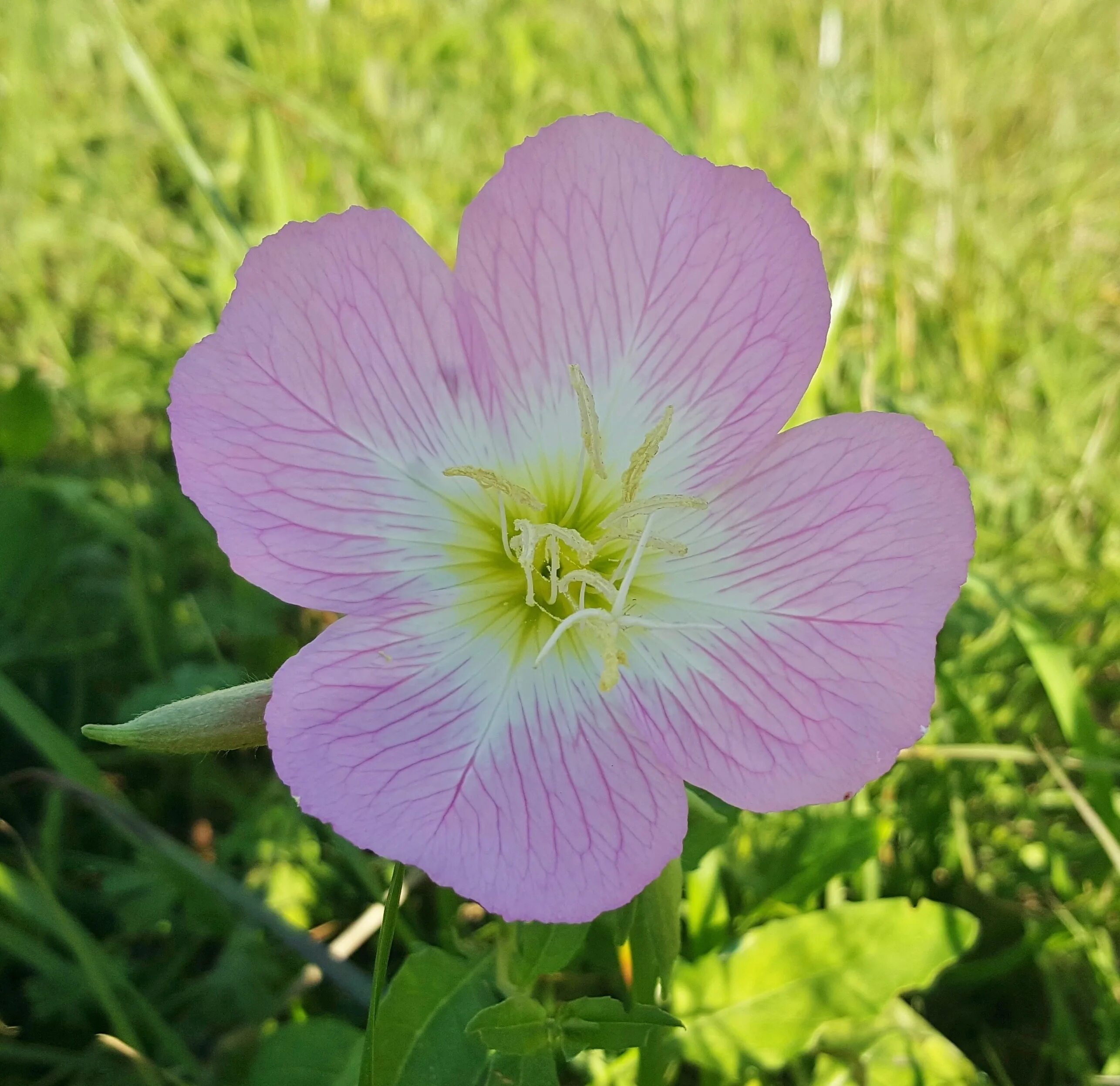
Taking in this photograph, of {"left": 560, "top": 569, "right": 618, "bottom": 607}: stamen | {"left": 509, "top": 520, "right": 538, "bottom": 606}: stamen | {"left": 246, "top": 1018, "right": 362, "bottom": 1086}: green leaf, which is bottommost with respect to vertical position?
{"left": 246, "top": 1018, "right": 362, "bottom": 1086}: green leaf

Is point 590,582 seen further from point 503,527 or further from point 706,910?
point 706,910

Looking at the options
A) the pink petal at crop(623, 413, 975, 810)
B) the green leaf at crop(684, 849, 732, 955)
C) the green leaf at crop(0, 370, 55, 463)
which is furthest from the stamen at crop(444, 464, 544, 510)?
the green leaf at crop(0, 370, 55, 463)

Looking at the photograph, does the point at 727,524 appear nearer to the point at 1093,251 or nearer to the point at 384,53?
the point at 1093,251

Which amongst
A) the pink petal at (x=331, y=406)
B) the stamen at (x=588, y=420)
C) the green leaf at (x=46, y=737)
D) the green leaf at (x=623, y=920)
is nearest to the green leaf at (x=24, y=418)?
the green leaf at (x=46, y=737)

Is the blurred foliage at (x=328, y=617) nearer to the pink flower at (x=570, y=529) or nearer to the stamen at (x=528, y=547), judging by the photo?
the pink flower at (x=570, y=529)

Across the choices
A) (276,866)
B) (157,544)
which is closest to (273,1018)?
(276,866)

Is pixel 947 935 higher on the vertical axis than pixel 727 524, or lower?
lower

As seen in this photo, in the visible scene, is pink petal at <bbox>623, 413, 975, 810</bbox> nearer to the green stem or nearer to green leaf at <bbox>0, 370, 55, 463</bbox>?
the green stem
